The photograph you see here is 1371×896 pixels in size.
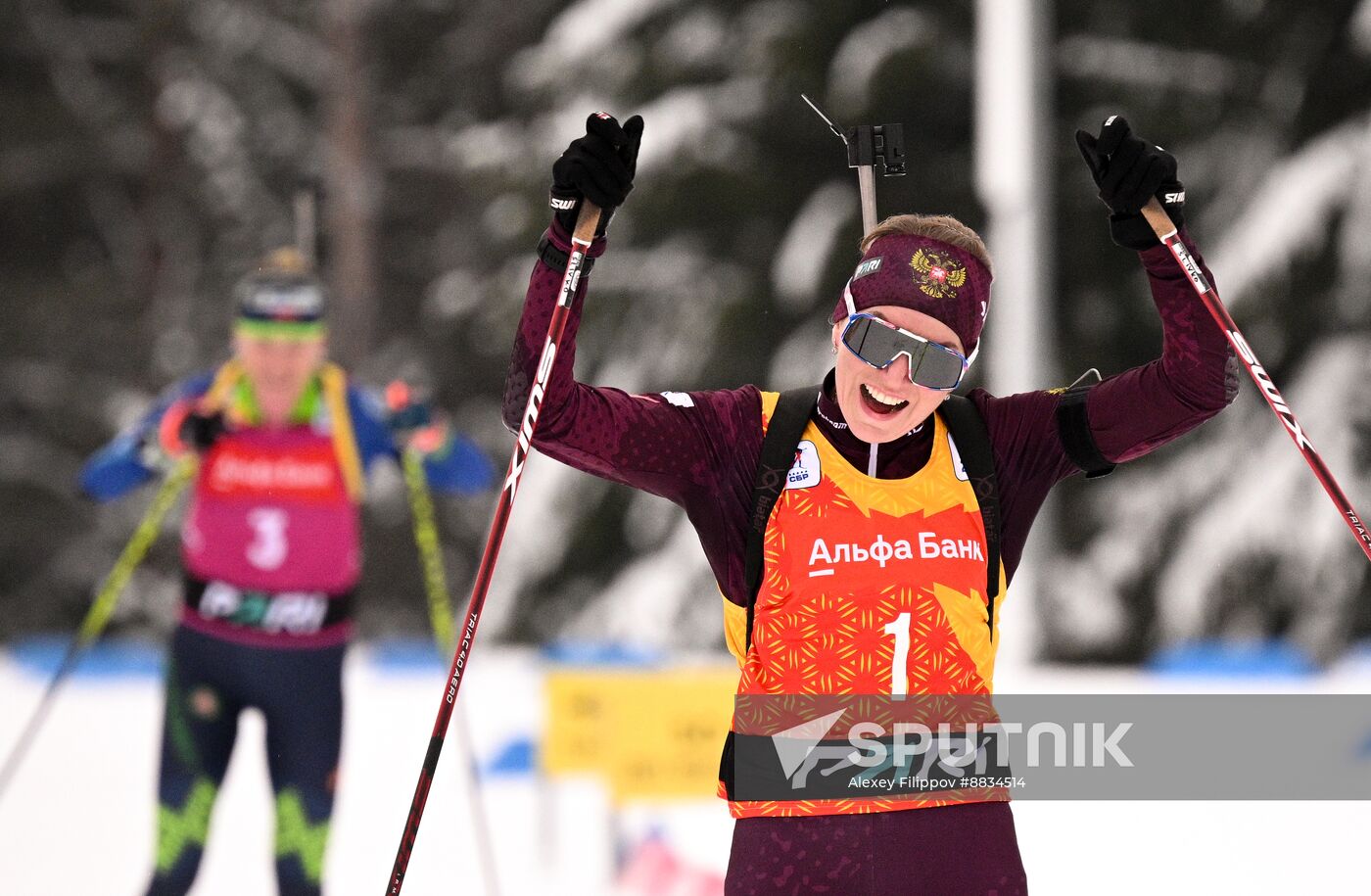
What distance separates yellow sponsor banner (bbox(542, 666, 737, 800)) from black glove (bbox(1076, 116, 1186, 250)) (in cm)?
275

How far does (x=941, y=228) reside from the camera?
7.57 feet

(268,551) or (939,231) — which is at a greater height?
(268,551)

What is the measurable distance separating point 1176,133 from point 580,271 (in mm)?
8881

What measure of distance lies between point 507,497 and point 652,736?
8.91 ft

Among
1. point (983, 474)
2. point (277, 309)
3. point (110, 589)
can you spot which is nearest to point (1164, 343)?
point (983, 474)

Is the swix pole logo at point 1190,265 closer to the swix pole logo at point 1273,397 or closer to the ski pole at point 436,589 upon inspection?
the swix pole logo at point 1273,397

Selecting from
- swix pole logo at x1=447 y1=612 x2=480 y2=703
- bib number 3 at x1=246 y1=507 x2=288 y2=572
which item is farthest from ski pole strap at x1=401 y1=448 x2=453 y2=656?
swix pole logo at x1=447 y1=612 x2=480 y2=703

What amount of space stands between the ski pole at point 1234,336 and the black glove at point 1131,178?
0.8 inches

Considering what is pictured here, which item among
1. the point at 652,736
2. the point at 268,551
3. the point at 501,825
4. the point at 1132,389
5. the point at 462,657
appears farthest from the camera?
the point at 501,825

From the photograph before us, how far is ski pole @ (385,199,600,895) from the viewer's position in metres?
2.16

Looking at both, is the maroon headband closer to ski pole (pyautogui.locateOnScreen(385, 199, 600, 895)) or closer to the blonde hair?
the blonde hair

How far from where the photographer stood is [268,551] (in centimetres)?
410

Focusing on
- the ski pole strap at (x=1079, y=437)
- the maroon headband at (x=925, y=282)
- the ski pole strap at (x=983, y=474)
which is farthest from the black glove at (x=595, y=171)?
the ski pole strap at (x=1079, y=437)

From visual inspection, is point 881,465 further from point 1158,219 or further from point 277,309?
point 277,309
